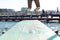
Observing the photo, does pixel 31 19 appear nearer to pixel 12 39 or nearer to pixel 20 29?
pixel 20 29

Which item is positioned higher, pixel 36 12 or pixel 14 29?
pixel 36 12

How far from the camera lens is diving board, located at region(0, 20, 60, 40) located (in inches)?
204

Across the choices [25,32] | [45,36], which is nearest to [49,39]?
[45,36]

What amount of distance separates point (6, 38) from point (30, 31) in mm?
546

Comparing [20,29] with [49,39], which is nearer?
[49,39]

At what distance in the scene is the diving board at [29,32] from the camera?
5.19 meters

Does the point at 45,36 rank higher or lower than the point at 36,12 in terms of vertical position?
lower

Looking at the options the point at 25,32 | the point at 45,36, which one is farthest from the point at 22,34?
the point at 45,36

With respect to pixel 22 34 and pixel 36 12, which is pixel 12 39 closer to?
pixel 22 34

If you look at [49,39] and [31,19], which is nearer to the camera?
[49,39]

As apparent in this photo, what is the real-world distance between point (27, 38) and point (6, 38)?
1.44ft

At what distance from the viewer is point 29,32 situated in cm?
538

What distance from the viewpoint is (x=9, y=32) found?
5406 mm

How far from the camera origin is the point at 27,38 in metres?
5.14
